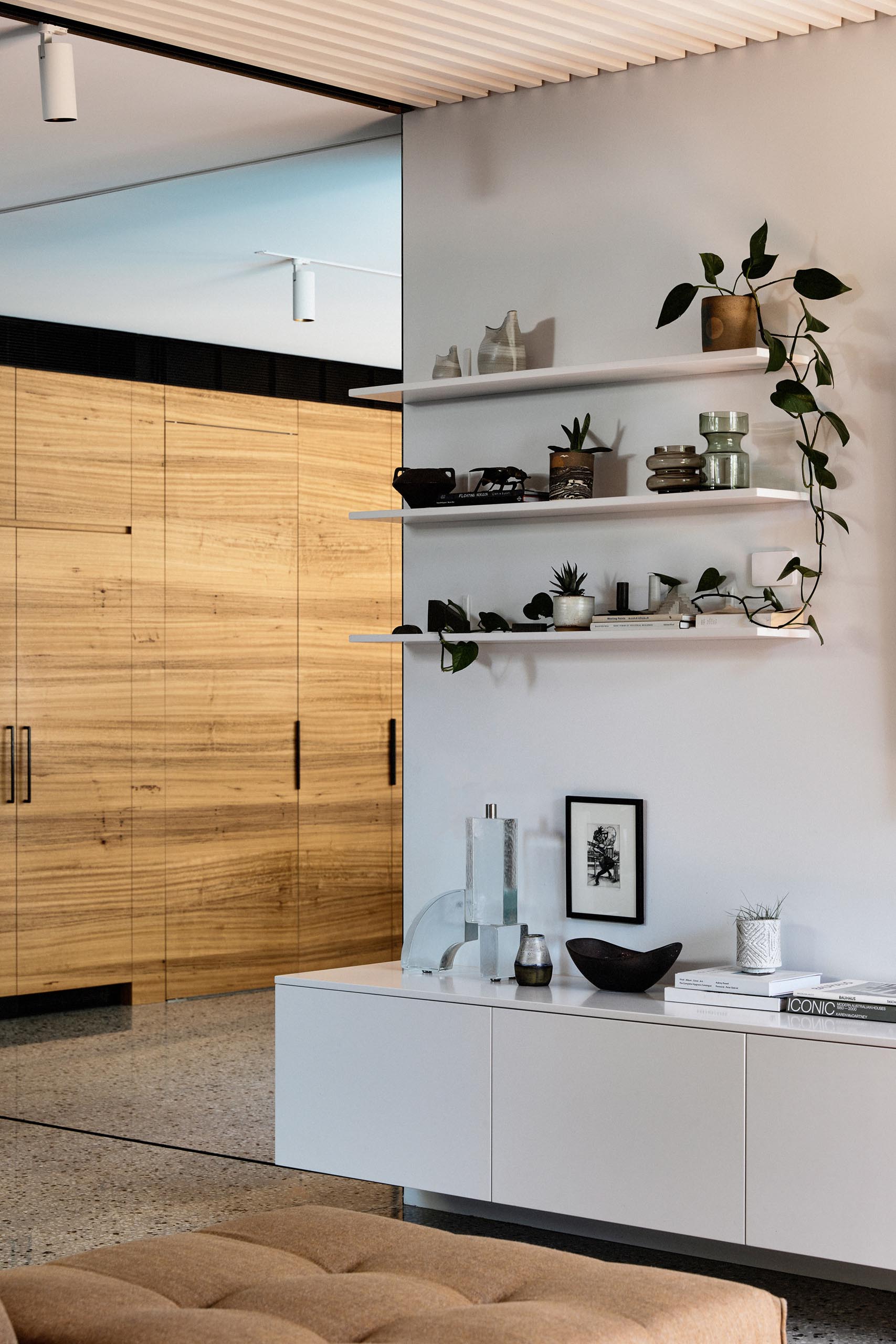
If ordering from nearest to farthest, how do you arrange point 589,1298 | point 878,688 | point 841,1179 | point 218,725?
point 589,1298
point 841,1179
point 878,688
point 218,725

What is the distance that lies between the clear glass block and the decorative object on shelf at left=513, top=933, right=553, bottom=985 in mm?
119

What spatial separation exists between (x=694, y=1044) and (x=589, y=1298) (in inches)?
51.8

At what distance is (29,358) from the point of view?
6930 millimetres

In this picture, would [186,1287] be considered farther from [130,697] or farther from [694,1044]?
[130,697]

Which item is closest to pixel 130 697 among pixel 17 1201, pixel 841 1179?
pixel 17 1201

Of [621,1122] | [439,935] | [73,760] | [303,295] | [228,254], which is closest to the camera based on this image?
[621,1122]

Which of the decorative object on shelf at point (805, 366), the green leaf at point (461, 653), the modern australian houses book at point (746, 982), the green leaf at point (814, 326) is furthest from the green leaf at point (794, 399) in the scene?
the modern australian houses book at point (746, 982)

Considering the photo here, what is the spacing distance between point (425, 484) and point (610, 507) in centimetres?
54

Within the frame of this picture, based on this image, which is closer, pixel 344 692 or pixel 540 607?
pixel 540 607

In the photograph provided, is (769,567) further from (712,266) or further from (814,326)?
(712,266)

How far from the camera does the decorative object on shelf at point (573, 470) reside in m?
3.96

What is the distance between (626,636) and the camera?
12.7 feet

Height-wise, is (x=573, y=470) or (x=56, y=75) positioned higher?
(x=56, y=75)

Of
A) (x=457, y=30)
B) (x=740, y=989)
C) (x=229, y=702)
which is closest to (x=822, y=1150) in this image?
(x=740, y=989)
